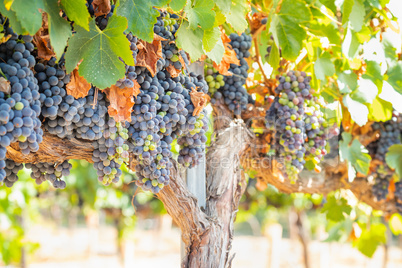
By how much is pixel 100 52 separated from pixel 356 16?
3.87ft

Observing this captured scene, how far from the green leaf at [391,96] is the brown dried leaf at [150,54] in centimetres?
127

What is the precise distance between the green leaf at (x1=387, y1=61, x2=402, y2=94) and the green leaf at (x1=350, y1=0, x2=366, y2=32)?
19.1 inches

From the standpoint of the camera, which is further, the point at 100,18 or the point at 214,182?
the point at 214,182

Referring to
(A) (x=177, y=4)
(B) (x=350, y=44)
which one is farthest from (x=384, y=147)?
(A) (x=177, y=4)

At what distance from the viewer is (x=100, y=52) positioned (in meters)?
1.18

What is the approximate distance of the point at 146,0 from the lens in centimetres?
121

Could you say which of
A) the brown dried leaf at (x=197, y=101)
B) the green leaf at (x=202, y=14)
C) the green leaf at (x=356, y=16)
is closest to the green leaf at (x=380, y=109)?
the green leaf at (x=356, y=16)

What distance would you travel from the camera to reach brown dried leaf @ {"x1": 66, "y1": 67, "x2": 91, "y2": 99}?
1214mm

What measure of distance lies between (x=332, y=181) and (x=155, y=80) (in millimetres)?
1896

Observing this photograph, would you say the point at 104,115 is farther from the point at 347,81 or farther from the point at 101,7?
the point at 347,81

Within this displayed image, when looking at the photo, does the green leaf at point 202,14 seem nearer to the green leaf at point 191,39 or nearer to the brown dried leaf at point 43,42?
the green leaf at point 191,39

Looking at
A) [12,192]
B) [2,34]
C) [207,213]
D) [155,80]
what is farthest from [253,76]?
[12,192]

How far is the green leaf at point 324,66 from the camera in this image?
1.95m

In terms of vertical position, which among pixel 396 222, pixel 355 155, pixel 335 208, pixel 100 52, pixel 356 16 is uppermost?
pixel 356 16
